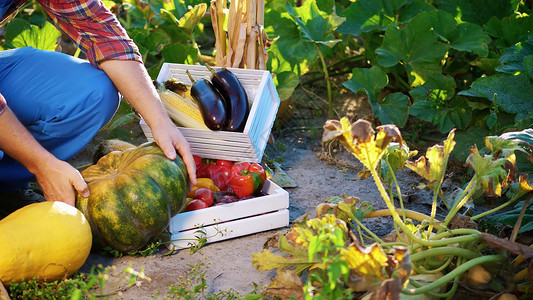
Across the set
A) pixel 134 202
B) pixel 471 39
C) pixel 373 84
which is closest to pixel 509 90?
pixel 471 39

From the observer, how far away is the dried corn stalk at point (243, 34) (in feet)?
11.5

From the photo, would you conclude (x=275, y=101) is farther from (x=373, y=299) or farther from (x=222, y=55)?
(x=373, y=299)

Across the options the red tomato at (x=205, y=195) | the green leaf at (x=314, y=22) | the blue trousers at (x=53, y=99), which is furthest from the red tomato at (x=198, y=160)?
the green leaf at (x=314, y=22)

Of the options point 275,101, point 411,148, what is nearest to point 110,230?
point 275,101

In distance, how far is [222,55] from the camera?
373cm

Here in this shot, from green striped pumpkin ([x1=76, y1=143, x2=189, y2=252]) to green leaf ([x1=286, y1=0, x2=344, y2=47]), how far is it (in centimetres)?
164

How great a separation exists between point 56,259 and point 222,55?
6.16ft

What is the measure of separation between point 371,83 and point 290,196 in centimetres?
96

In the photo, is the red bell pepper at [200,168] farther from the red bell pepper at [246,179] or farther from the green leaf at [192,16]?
the green leaf at [192,16]

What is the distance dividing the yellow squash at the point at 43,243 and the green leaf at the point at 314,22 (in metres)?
2.08

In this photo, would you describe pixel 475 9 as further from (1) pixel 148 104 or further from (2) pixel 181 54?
(1) pixel 148 104

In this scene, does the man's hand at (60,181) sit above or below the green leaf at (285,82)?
above

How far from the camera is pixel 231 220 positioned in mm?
2818

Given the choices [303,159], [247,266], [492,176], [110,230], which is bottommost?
[303,159]
